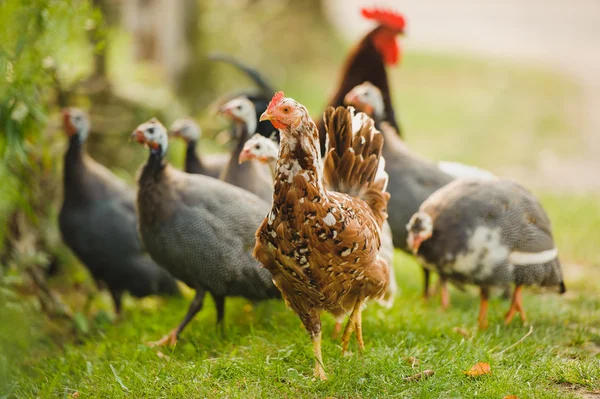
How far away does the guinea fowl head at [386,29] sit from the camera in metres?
6.15

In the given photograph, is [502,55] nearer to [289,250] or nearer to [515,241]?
[515,241]

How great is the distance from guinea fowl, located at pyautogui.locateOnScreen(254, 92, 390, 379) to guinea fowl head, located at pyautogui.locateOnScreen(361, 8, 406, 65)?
7.59ft

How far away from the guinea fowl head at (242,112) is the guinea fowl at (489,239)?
4.98 ft

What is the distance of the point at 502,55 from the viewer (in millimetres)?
16641

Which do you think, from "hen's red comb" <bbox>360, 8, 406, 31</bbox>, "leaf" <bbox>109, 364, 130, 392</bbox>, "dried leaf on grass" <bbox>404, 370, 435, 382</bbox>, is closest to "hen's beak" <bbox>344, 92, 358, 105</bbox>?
"hen's red comb" <bbox>360, 8, 406, 31</bbox>

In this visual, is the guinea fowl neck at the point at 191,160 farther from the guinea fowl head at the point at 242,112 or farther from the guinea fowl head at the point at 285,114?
the guinea fowl head at the point at 285,114

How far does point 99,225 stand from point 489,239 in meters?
3.00

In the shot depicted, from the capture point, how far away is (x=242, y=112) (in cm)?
527

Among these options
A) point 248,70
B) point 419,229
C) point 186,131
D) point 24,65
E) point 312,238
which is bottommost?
point 419,229

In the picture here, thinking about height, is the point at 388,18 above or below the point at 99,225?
above

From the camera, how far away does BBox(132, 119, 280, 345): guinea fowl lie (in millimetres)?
4531

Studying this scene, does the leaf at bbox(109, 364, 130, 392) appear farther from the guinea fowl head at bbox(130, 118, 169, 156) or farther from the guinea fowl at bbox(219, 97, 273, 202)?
the guinea fowl at bbox(219, 97, 273, 202)

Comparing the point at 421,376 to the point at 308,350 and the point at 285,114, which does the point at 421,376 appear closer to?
the point at 308,350

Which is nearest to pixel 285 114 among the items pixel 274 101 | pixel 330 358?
pixel 274 101
